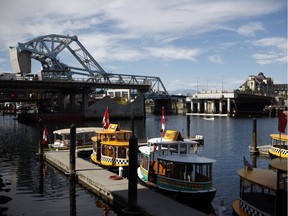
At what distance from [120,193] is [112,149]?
1134cm

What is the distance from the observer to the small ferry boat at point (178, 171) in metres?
27.5

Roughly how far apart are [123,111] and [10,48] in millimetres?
53970

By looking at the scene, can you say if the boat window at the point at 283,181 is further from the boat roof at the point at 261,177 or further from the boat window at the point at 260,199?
the boat window at the point at 260,199

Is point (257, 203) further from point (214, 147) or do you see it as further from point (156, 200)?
point (214, 147)

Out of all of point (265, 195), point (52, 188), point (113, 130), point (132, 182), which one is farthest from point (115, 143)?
point (265, 195)

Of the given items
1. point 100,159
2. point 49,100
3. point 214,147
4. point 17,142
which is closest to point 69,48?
point 49,100

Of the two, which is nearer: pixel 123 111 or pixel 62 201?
pixel 62 201

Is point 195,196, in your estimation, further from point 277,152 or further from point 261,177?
point 277,152

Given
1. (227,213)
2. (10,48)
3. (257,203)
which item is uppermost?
(10,48)

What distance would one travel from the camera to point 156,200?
2627 centimetres

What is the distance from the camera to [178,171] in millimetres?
28281

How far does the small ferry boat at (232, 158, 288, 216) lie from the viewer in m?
18.0

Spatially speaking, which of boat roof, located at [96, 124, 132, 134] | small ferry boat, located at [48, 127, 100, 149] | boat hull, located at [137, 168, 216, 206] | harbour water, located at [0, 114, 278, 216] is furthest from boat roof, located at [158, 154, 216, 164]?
small ferry boat, located at [48, 127, 100, 149]

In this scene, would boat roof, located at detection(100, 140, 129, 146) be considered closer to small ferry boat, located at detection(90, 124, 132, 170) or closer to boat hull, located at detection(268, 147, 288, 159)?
small ferry boat, located at detection(90, 124, 132, 170)
